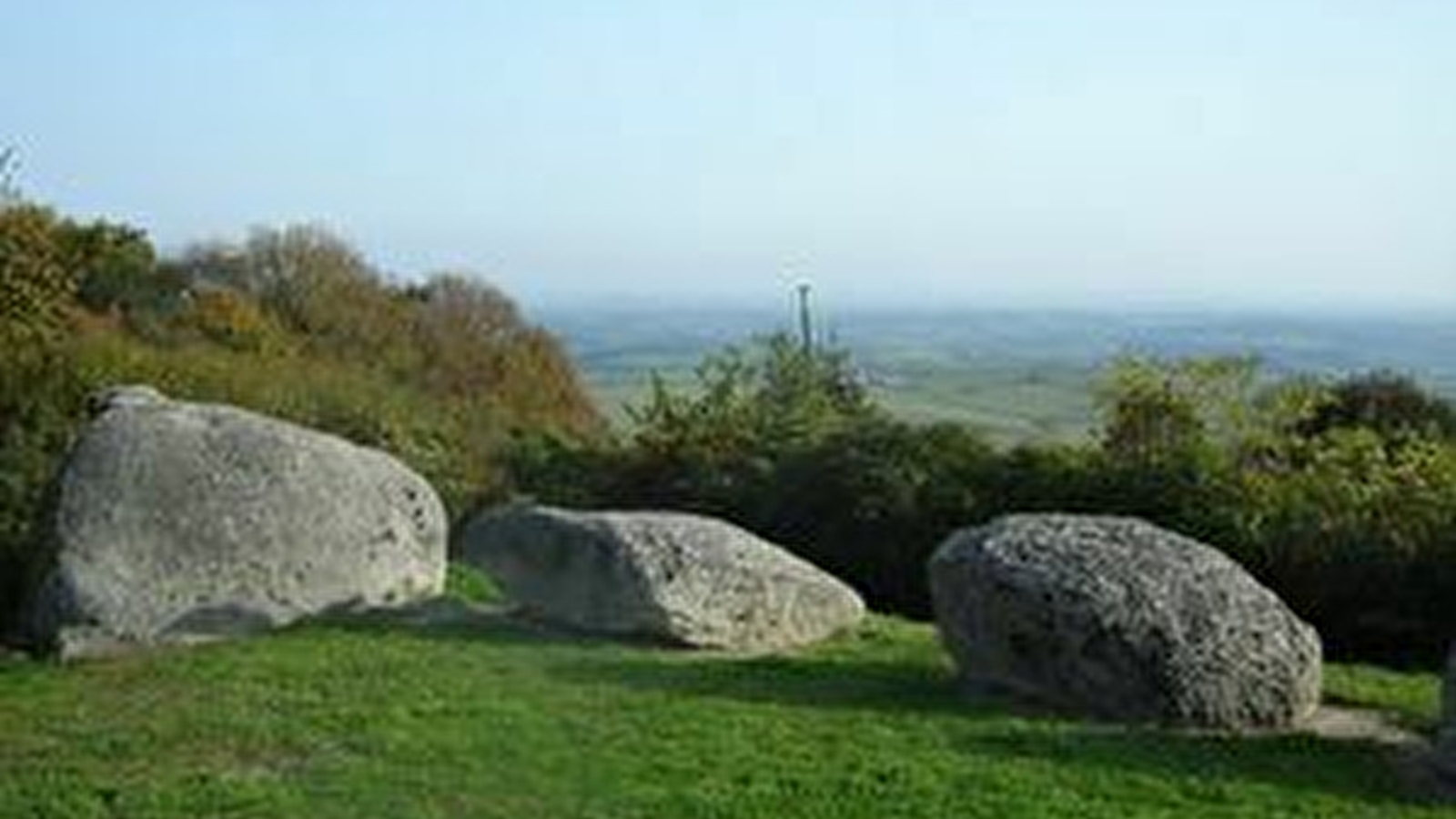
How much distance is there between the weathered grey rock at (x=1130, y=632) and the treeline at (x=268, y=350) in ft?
23.4

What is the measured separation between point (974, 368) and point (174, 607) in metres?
81.4

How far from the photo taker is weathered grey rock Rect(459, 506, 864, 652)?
17.2m

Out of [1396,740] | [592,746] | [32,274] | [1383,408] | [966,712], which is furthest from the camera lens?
[32,274]

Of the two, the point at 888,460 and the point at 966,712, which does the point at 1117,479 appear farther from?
the point at 966,712

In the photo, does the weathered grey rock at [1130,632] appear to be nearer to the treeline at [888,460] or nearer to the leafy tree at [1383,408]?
the treeline at [888,460]

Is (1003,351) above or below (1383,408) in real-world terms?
below

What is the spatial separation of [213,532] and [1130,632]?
22.7 ft

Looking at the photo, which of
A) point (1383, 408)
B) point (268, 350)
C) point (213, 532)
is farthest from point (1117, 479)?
point (268, 350)

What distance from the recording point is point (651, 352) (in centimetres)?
8925

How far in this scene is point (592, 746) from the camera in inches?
510

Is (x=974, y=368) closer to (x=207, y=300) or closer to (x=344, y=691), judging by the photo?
(x=207, y=300)

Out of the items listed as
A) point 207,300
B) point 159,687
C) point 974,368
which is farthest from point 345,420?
point 974,368

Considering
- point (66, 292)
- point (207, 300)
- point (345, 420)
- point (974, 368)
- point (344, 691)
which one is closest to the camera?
point (344, 691)

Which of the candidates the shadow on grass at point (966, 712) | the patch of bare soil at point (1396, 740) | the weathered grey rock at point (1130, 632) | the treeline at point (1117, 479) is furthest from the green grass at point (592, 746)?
the treeline at point (1117, 479)
